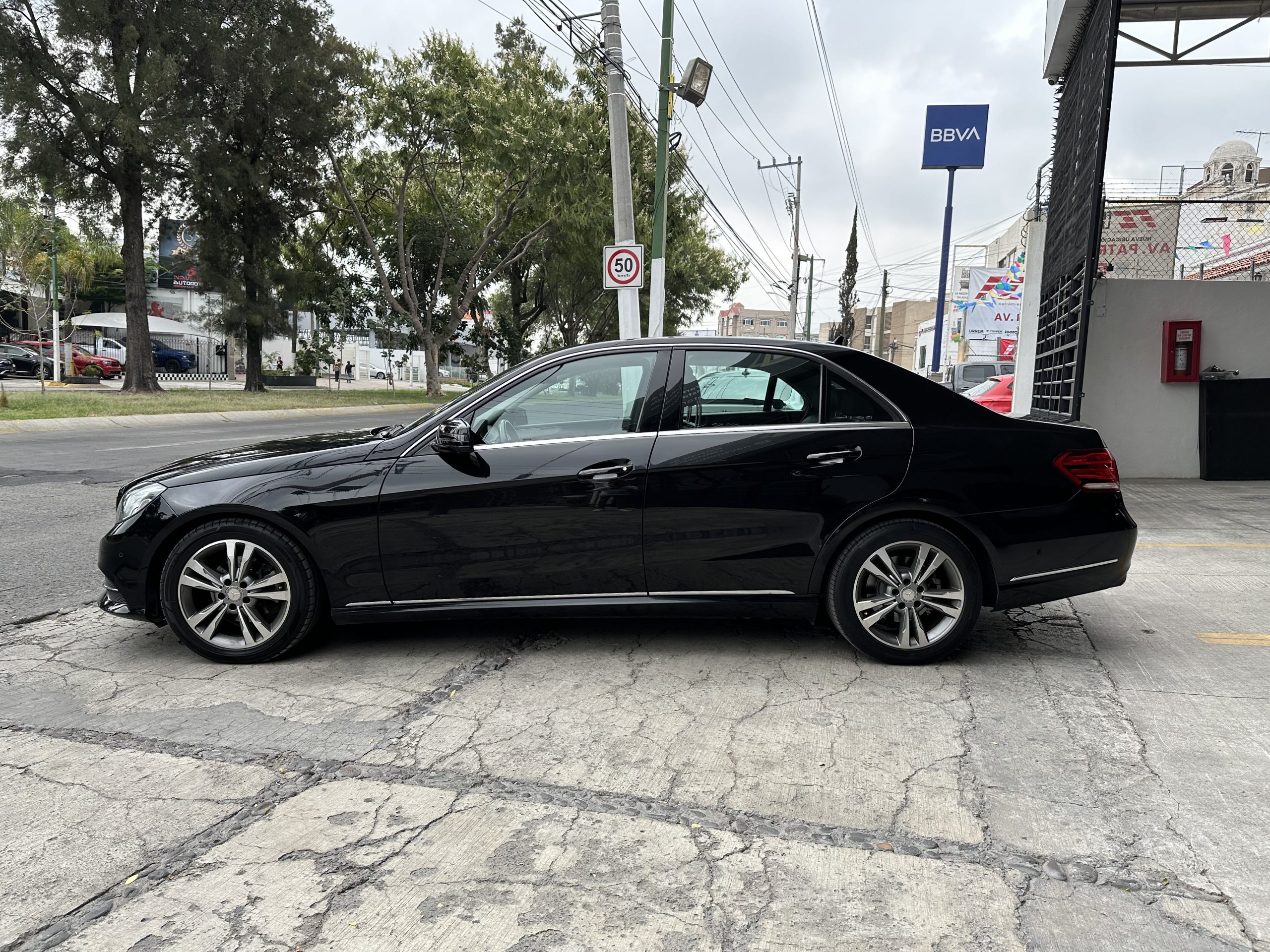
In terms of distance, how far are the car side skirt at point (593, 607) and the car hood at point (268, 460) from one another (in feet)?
2.28

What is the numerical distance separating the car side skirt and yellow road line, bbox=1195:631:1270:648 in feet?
7.17

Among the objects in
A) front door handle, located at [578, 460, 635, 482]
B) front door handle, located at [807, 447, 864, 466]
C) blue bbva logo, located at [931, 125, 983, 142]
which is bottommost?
front door handle, located at [578, 460, 635, 482]

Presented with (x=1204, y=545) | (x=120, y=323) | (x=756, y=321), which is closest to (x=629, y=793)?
(x=1204, y=545)

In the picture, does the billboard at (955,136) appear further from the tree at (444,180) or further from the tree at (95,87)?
the tree at (95,87)

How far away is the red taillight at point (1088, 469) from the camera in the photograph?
4.36 meters

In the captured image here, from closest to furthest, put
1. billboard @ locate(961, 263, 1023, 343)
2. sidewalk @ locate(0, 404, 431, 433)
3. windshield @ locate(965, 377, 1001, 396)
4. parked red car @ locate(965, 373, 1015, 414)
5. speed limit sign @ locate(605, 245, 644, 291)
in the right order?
1. speed limit sign @ locate(605, 245, 644, 291)
2. parked red car @ locate(965, 373, 1015, 414)
3. sidewalk @ locate(0, 404, 431, 433)
4. windshield @ locate(965, 377, 1001, 396)
5. billboard @ locate(961, 263, 1023, 343)

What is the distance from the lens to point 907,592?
14.0 feet

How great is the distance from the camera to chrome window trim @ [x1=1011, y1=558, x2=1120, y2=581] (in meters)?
4.33

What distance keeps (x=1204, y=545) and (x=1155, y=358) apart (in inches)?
207

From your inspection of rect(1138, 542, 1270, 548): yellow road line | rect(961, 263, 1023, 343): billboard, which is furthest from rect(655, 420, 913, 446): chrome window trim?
rect(961, 263, 1023, 343): billboard

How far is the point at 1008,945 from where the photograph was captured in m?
2.25

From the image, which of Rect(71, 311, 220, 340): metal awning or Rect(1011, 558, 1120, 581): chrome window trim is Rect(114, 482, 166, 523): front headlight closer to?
Rect(1011, 558, 1120, 581): chrome window trim

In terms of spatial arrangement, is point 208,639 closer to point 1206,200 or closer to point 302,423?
point 1206,200

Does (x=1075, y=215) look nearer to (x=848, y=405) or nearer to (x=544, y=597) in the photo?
(x=848, y=405)
